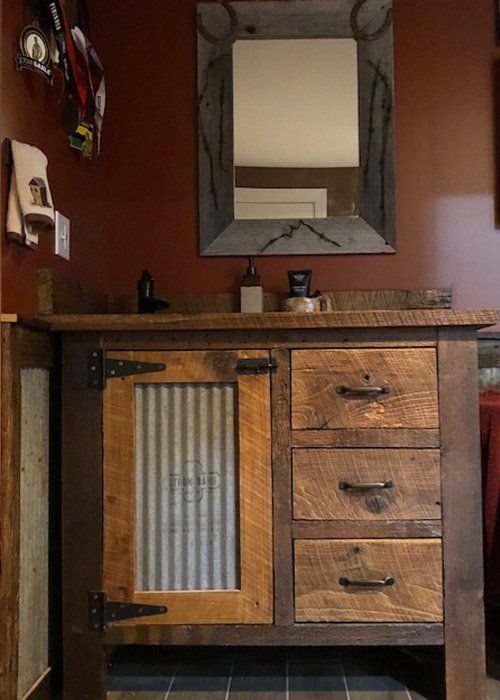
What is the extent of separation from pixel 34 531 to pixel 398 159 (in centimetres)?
161

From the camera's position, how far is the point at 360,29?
79.9 inches

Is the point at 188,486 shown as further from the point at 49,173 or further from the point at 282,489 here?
the point at 49,173

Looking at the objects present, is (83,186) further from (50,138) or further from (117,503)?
(117,503)

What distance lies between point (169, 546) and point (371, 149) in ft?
4.66

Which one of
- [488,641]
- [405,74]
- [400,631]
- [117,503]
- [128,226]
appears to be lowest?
[488,641]

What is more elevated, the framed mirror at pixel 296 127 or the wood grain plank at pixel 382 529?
the framed mirror at pixel 296 127

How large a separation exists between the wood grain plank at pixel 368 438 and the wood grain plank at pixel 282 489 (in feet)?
0.13

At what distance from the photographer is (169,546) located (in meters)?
1.46

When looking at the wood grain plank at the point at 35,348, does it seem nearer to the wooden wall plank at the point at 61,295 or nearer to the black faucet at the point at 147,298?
the wooden wall plank at the point at 61,295

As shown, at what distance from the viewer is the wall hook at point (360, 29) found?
79.9 inches

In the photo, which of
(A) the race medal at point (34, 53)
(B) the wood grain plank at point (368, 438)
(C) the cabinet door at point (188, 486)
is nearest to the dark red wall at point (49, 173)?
(A) the race medal at point (34, 53)

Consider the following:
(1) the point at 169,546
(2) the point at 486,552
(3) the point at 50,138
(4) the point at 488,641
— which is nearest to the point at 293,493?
(1) the point at 169,546

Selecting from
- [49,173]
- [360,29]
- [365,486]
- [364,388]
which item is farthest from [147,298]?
[360,29]

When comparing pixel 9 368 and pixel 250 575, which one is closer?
pixel 9 368
